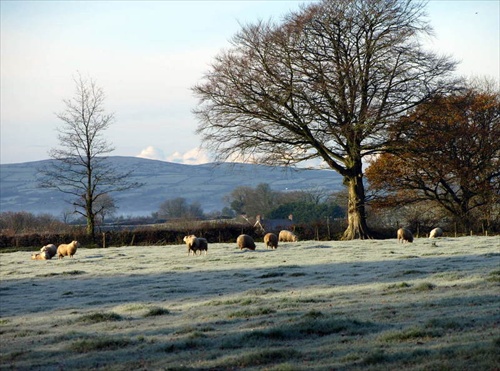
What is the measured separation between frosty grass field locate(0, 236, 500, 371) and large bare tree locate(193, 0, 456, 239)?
41.7 feet

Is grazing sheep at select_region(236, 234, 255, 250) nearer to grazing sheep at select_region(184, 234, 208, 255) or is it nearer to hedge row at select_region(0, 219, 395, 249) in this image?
grazing sheep at select_region(184, 234, 208, 255)

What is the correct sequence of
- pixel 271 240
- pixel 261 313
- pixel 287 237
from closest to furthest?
pixel 261 313, pixel 271 240, pixel 287 237

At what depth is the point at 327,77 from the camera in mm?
43125

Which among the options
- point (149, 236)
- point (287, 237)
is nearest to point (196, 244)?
point (287, 237)

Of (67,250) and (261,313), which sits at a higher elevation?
(67,250)

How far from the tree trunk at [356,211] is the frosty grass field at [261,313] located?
1407 cm

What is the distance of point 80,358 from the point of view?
1226 cm

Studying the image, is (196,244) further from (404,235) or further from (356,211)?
(356,211)

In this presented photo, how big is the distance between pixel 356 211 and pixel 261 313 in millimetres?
31918

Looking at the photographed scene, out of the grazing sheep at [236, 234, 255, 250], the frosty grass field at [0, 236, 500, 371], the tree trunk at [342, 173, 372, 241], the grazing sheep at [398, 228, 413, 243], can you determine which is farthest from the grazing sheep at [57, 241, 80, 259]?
the grazing sheep at [398, 228, 413, 243]

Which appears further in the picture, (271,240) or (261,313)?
(271,240)

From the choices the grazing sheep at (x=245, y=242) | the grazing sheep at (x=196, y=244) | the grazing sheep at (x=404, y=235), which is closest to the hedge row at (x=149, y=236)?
the grazing sheep at (x=404, y=235)

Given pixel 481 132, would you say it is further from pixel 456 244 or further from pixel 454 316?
pixel 454 316

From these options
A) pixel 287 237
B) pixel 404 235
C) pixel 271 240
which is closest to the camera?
pixel 271 240
